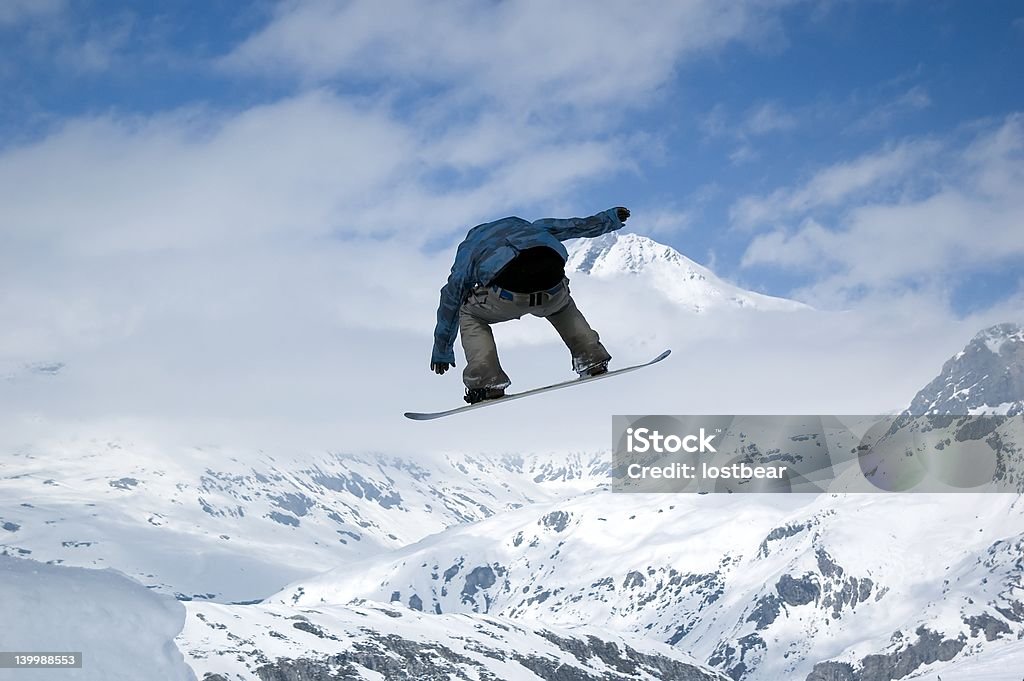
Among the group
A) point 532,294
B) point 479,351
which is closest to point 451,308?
point 479,351

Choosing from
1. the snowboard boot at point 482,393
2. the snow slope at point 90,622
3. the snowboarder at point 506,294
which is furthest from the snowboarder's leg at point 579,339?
the snow slope at point 90,622

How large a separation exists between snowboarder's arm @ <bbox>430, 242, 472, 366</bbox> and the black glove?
0.02m

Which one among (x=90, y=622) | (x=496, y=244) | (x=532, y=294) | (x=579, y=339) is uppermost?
(x=496, y=244)

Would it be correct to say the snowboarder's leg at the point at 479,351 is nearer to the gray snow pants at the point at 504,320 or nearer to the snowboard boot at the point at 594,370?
the gray snow pants at the point at 504,320

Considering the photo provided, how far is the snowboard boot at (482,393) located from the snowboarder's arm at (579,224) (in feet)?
9.12

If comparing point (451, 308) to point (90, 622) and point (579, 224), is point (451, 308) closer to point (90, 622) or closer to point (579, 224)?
point (579, 224)

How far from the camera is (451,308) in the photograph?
18.6m

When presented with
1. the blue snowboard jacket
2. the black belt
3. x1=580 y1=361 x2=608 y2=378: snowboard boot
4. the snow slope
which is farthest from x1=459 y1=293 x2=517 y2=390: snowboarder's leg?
the snow slope

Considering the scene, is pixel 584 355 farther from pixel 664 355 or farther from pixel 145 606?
pixel 145 606

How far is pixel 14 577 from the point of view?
48.0ft

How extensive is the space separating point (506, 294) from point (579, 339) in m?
2.45

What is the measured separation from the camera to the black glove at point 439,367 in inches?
765

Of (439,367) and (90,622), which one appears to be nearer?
(90,622)

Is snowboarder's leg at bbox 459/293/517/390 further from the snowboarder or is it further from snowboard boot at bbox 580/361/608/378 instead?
snowboard boot at bbox 580/361/608/378
